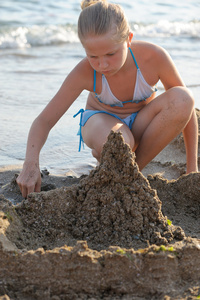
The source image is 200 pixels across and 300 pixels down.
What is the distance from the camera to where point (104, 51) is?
2730 millimetres

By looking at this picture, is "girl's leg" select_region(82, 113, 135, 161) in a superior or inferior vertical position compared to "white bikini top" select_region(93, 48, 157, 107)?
inferior

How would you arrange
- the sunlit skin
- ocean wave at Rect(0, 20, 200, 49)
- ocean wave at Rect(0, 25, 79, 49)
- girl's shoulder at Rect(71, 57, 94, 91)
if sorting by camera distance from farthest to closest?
ocean wave at Rect(0, 20, 200, 49), ocean wave at Rect(0, 25, 79, 49), girl's shoulder at Rect(71, 57, 94, 91), the sunlit skin

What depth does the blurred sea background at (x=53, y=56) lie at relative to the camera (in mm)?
4027

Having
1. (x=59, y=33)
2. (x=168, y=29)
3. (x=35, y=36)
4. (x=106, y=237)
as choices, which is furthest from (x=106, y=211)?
(x=168, y=29)

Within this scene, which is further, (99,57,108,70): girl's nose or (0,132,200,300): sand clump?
(99,57,108,70): girl's nose

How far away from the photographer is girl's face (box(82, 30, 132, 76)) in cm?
271

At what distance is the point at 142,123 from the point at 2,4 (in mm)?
9299

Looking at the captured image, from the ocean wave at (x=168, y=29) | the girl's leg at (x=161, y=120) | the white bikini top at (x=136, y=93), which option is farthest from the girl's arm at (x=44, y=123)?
the ocean wave at (x=168, y=29)

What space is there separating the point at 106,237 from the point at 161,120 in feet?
3.76

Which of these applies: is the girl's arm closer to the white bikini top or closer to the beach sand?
the white bikini top

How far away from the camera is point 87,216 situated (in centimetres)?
235

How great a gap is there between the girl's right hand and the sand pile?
36 centimetres

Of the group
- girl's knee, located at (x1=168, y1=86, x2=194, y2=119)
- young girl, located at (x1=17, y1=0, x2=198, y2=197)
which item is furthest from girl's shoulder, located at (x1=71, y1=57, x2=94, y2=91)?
girl's knee, located at (x1=168, y1=86, x2=194, y2=119)

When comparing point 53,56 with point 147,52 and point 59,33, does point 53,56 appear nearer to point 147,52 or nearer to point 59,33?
point 59,33
